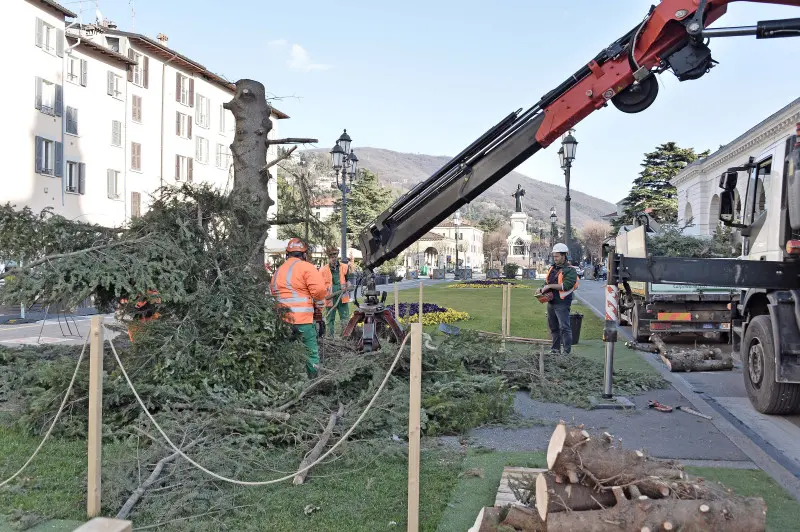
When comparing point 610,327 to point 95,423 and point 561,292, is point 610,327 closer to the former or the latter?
point 561,292

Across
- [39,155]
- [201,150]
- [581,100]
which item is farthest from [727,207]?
[201,150]

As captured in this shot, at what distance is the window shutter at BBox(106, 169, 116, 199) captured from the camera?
34969mm

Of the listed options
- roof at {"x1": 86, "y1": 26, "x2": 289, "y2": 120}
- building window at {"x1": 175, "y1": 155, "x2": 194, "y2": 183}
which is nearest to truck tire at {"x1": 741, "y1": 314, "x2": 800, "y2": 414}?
roof at {"x1": 86, "y1": 26, "x2": 289, "y2": 120}

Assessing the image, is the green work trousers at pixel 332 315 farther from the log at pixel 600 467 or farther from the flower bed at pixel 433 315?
the log at pixel 600 467

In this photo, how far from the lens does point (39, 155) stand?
1172 inches

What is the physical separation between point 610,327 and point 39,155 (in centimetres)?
2917

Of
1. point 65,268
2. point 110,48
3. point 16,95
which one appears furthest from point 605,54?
point 110,48

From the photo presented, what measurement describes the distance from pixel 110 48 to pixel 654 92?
34929 millimetres

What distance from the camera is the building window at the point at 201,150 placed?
43250 mm

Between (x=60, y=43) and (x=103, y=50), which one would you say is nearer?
(x=60, y=43)

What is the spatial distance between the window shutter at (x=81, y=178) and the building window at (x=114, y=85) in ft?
14.8

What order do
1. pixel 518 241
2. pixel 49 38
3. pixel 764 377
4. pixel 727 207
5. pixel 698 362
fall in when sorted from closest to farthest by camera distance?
pixel 764 377
pixel 727 207
pixel 698 362
pixel 49 38
pixel 518 241

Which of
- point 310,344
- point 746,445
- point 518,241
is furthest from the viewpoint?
point 518,241

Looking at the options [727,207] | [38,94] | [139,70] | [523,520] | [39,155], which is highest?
[139,70]
